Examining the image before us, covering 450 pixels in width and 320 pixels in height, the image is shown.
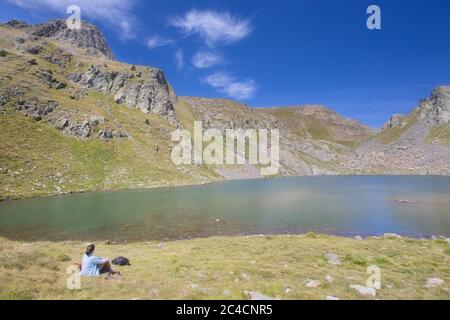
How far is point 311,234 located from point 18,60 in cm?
16813

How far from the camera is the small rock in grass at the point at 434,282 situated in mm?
15671

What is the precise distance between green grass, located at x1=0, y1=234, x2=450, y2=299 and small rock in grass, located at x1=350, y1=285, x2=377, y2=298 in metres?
0.30

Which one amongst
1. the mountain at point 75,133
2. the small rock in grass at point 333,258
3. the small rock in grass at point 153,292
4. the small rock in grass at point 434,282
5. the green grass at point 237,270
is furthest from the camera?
the mountain at point 75,133

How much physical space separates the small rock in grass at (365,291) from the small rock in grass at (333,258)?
5288 millimetres

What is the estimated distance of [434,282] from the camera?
16.1 metres

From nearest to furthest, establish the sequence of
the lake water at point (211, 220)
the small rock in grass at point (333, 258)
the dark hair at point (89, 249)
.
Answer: the dark hair at point (89, 249), the small rock in grass at point (333, 258), the lake water at point (211, 220)

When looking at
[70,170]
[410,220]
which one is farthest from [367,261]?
[70,170]

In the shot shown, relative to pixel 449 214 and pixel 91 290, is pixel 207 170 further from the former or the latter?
pixel 91 290

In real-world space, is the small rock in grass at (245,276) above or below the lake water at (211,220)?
above

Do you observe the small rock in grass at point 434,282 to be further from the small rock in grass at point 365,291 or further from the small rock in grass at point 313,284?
the small rock in grass at point 313,284

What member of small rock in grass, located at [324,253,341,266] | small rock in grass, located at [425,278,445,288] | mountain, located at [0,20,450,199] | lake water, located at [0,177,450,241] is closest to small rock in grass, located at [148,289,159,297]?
small rock in grass, located at [324,253,341,266]

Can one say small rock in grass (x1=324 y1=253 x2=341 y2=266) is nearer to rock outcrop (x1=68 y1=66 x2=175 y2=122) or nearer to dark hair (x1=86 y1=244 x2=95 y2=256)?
dark hair (x1=86 y1=244 x2=95 y2=256)

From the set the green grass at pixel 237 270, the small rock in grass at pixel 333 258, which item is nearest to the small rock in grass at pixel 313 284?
the green grass at pixel 237 270
